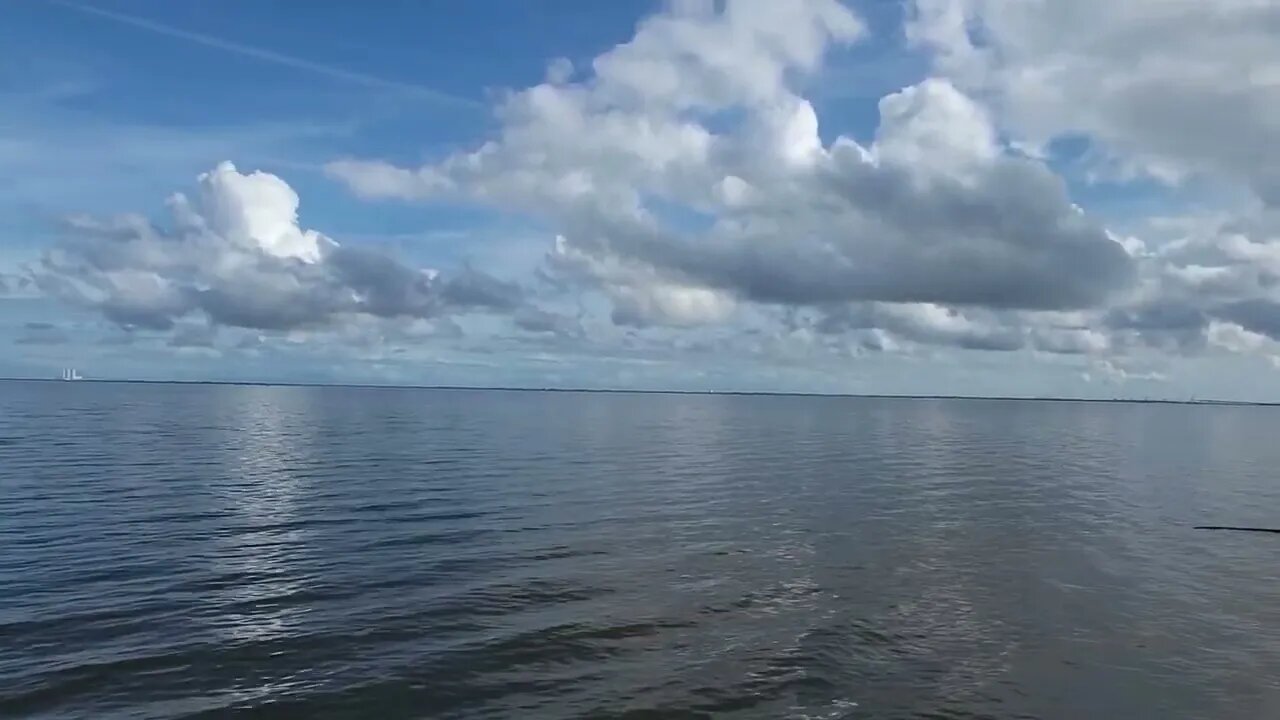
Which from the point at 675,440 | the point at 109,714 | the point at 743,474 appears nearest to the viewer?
the point at 109,714

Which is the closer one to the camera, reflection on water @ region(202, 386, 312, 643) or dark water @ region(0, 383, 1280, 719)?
dark water @ region(0, 383, 1280, 719)

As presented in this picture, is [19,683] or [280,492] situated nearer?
[19,683]

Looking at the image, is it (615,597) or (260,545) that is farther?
(260,545)

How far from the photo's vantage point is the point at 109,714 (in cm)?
1838

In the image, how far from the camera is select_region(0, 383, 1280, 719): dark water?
2027cm

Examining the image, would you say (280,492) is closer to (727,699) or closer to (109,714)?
(109,714)

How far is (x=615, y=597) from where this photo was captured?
92.6 feet

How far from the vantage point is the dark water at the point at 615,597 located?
20266 mm

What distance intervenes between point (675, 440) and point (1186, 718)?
9310cm

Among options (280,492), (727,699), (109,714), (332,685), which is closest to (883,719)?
(727,699)

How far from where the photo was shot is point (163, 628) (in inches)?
957

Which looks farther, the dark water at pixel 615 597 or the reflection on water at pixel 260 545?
the reflection on water at pixel 260 545

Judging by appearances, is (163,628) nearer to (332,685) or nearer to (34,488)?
(332,685)

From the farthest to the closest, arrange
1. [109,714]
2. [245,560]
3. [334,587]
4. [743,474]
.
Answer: [743,474], [245,560], [334,587], [109,714]
